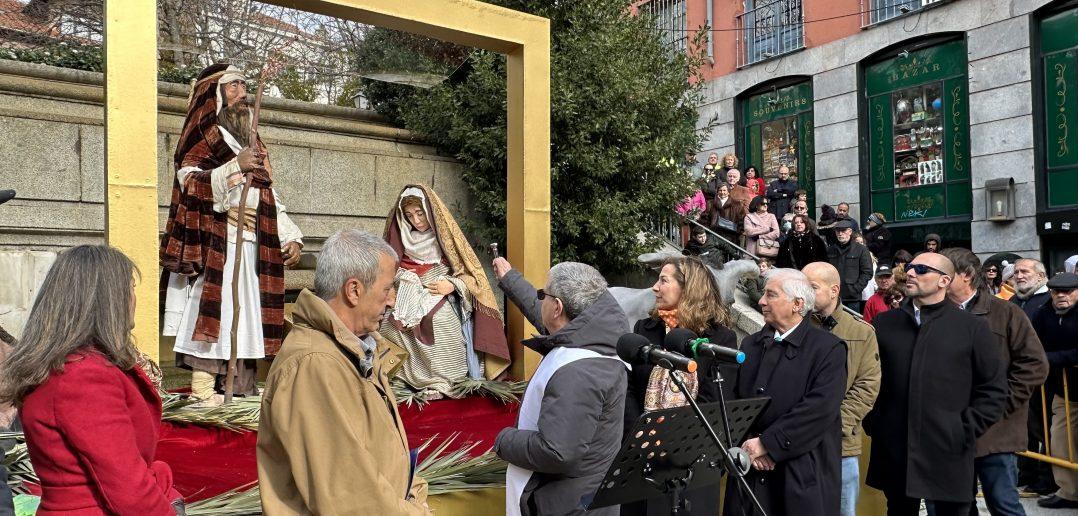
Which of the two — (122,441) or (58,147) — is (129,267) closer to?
(122,441)

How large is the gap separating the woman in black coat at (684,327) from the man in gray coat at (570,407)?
33.9 inches

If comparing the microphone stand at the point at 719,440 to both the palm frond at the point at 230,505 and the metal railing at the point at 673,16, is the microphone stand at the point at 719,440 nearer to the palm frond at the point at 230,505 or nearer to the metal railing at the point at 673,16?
the palm frond at the point at 230,505

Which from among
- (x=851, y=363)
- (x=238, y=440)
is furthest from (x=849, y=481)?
(x=238, y=440)

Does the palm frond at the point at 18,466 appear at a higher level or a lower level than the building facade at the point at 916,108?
lower

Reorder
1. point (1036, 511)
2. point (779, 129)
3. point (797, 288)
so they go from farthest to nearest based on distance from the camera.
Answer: point (779, 129) → point (1036, 511) → point (797, 288)

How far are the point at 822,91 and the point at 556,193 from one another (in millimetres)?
12142

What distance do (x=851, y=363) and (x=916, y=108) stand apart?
49.7ft

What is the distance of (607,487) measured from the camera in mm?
3350

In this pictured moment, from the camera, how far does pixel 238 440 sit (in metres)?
5.68

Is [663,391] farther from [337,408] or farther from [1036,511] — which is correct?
[1036,511]

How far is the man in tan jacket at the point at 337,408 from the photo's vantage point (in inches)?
102

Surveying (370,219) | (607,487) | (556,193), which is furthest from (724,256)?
(607,487)

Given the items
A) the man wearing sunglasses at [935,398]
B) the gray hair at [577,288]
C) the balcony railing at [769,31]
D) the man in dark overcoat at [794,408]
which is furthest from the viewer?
the balcony railing at [769,31]

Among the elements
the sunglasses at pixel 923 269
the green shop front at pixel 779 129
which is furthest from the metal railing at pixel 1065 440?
the green shop front at pixel 779 129
